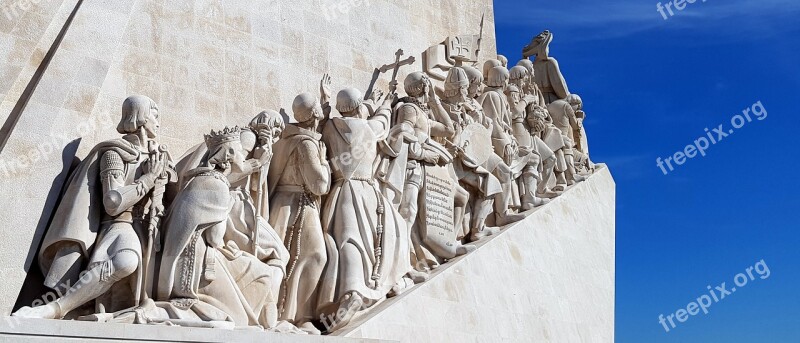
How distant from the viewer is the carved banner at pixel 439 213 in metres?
8.81

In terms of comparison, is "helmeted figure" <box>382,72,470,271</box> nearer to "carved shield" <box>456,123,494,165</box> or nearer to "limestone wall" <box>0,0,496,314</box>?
"carved shield" <box>456,123,494,165</box>

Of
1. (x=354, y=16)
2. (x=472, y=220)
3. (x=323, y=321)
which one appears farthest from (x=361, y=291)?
(x=354, y=16)

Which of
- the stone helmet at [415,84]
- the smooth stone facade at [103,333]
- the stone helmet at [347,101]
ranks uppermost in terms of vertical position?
the stone helmet at [415,84]

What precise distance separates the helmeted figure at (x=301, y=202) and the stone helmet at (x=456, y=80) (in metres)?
2.27

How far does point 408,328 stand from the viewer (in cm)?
784

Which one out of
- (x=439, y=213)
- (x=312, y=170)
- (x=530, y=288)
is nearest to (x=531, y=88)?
(x=530, y=288)

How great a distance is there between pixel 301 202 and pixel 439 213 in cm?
176

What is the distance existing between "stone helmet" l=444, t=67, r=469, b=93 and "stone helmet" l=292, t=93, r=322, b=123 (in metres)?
2.32

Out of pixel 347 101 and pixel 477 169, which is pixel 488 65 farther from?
pixel 347 101

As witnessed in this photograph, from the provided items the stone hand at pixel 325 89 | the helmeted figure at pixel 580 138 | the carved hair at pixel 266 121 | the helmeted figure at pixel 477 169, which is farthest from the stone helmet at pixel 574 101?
the carved hair at pixel 266 121

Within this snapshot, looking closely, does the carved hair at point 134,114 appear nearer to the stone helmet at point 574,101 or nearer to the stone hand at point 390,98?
the stone hand at point 390,98

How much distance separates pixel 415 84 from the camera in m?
9.09

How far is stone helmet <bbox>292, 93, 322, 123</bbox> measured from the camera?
303 inches

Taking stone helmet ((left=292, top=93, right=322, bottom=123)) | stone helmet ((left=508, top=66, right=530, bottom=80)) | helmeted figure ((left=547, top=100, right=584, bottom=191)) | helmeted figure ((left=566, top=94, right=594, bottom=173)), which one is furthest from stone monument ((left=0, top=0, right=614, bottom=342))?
helmeted figure ((left=566, top=94, right=594, bottom=173))
